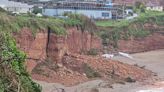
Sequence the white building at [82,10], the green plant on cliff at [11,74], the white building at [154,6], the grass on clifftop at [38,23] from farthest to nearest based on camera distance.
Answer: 1. the white building at [154,6]
2. the white building at [82,10]
3. the grass on clifftop at [38,23]
4. the green plant on cliff at [11,74]

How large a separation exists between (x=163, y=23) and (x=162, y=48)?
6.98 meters

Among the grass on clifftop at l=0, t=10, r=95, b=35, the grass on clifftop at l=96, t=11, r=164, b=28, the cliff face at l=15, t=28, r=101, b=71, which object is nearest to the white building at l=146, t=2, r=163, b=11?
the grass on clifftop at l=96, t=11, r=164, b=28

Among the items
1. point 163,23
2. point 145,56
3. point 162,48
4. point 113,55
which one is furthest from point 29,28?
point 163,23

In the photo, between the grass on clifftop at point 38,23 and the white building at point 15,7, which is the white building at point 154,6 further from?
the grass on clifftop at point 38,23

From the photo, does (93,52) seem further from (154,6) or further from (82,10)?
(154,6)

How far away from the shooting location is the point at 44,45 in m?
45.1

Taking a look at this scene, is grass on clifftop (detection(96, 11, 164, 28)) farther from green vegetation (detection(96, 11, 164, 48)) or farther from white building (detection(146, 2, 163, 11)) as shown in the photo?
white building (detection(146, 2, 163, 11))

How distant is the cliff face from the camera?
136 feet

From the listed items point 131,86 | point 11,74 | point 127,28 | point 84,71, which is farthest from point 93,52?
point 11,74

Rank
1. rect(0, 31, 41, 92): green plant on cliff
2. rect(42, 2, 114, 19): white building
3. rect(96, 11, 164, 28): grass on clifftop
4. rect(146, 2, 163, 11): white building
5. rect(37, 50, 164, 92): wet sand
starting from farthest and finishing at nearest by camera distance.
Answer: rect(146, 2, 163, 11): white building, rect(96, 11, 164, 28): grass on clifftop, rect(42, 2, 114, 19): white building, rect(37, 50, 164, 92): wet sand, rect(0, 31, 41, 92): green plant on cliff

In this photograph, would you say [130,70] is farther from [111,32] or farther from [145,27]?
[145,27]

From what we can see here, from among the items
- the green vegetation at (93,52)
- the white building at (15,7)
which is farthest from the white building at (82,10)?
the green vegetation at (93,52)

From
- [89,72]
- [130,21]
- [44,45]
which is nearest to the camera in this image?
[44,45]

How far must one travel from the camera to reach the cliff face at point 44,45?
136ft
